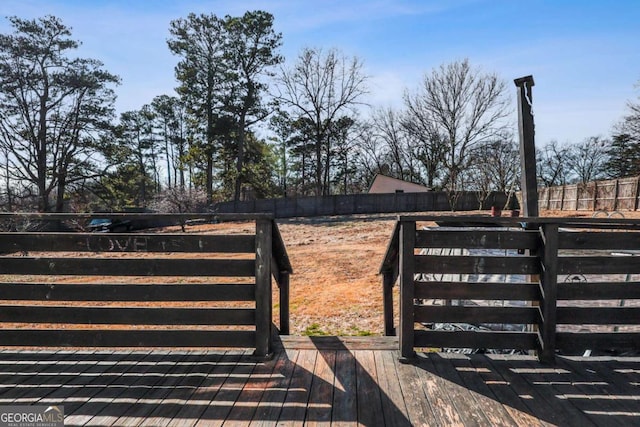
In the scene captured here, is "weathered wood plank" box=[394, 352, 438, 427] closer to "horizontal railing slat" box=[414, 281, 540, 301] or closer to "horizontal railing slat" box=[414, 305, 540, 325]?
"horizontal railing slat" box=[414, 305, 540, 325]

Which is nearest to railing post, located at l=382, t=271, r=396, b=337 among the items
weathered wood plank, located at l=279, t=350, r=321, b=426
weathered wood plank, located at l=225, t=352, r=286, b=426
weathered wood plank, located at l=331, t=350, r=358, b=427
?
weathered wood plank, located at l=331, t=350, r=358, b=427

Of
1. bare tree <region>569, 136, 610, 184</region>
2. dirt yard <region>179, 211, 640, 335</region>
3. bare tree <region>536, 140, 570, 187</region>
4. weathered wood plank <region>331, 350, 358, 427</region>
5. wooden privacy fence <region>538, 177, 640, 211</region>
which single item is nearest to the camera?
weathered wood plank <region>331, 350, 358, 427</region>

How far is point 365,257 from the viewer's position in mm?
9742

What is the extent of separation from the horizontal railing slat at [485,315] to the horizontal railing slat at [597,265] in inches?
14.2

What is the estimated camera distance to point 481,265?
234cm

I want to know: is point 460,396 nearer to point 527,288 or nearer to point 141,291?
point 527,288

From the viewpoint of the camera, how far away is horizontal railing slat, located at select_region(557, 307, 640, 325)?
91.0 inches

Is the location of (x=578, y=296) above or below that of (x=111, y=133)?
below

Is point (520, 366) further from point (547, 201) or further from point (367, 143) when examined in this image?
point (367, 143)

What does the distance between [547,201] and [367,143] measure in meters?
16.0

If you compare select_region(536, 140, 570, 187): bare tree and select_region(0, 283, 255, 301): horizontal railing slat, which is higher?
select_region(536, 140, 570, 187): bare tree

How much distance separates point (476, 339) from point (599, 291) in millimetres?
891

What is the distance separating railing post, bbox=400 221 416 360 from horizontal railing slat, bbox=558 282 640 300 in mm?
1013

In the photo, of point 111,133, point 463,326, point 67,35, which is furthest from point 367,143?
point 463,326
